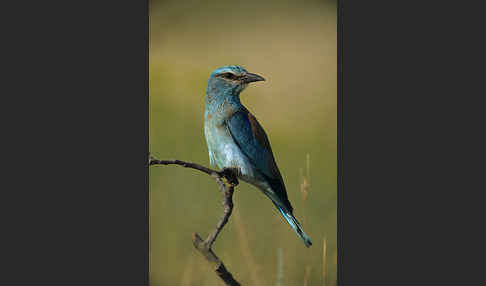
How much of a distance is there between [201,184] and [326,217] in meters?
1.22

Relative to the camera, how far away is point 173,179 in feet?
17.1

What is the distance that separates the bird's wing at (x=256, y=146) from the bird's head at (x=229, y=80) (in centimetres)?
24

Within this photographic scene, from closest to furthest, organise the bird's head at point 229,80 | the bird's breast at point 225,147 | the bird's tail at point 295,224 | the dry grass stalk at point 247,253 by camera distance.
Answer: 1. the dry grass stalk at point 247,253
2. the bird's tail at point 295,224
3. the bird's head at point 229,80
4. the bird's breast at point 225,147

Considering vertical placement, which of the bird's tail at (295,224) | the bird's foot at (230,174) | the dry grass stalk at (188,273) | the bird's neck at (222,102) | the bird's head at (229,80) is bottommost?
the dry grass stalk at (188,273)

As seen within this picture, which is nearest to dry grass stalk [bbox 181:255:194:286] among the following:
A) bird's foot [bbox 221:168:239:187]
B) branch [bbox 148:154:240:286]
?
branch [bbox 148:154:240:286]

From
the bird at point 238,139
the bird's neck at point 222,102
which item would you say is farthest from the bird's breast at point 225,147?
the bird's neck at point 222,102

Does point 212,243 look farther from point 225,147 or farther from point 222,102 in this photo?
point 222,102

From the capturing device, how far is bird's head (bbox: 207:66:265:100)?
5.16 m

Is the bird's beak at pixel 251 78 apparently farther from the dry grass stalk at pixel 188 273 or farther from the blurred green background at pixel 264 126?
the dry grass stalk at pixel 188 273

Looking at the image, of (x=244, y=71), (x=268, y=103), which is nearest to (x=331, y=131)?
(x=268, y=103)

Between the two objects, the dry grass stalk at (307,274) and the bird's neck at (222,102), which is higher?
the bird's neck at (222,102)

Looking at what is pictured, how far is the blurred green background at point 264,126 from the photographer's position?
4.94m

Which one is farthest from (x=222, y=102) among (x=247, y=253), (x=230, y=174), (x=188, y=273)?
(x=188, y=273)

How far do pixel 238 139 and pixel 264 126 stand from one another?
43 centimetres
